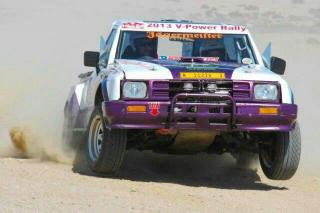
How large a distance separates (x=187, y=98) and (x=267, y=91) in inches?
32.0

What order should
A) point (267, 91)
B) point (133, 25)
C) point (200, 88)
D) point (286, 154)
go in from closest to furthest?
point (200, 88) < point (267, 91) < point (286, 154) < point (133, 25)

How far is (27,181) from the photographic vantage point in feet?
24.7

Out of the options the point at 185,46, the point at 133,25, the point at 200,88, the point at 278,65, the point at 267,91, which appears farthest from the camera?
the point at 185,46

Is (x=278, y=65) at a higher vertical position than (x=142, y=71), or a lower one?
lower

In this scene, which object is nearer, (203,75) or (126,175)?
(203,75)

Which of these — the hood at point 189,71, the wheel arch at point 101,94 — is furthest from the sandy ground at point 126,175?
the hood at point 189,71

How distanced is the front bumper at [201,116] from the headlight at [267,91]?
0.12 meters

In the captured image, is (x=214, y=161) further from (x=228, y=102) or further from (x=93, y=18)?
(x=93, y=18)

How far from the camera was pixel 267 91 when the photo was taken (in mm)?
8359

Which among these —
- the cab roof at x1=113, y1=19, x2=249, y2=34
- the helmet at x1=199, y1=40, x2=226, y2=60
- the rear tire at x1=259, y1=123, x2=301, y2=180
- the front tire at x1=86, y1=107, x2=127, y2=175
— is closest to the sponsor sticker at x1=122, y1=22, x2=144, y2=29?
the cab roof at x1=113, y1=19, x2=249, y2=34

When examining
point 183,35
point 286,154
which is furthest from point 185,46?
point 286,154

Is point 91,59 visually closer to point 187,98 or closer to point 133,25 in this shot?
point 133,25

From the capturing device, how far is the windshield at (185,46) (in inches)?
372

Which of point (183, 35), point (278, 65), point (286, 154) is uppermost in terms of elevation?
point (183, 35)
